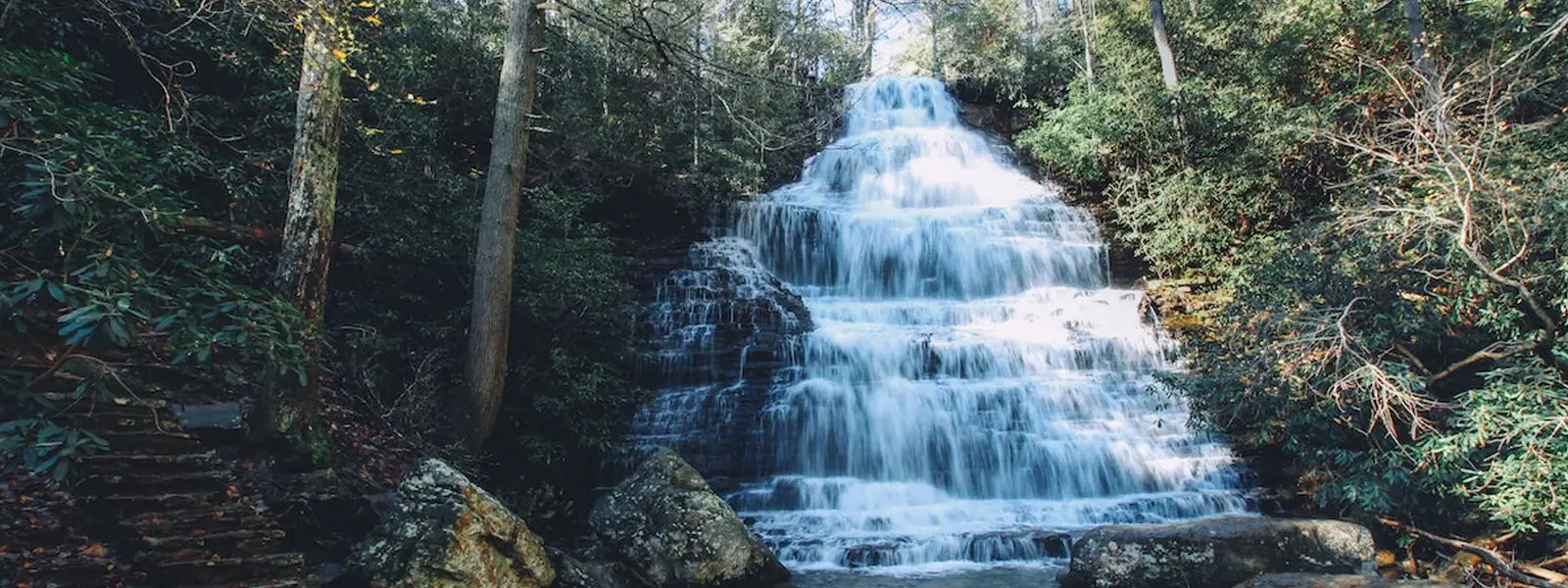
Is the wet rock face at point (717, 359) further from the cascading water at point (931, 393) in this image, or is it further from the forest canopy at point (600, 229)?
the forest canopy at point (600, 229)

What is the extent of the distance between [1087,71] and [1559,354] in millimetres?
12258

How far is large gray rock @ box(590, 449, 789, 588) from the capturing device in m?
6.55

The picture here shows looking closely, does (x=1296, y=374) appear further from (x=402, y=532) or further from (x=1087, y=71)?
(x=1087, y=71)

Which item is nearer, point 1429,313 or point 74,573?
point 74,573

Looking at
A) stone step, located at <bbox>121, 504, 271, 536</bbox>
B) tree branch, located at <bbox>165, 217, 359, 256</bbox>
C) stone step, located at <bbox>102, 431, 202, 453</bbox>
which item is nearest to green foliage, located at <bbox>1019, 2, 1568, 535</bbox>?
stone step, located at <bbox>121, 504, 271, 536</bbox>

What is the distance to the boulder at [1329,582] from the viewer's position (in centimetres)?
530

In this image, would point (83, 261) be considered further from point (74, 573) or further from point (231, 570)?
point (231, 570)

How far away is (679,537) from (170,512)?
357 cm

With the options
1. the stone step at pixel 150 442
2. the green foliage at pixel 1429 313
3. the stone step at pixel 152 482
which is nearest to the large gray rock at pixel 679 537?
the stone step at pixel 152 482

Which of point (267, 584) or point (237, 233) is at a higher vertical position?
point (237, 233)

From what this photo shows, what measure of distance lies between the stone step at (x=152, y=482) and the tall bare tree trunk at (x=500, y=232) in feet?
9.89

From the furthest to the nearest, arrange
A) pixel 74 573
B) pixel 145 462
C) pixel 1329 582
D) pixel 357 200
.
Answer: pixel 357 200 → pixel 1329 582 → pixel 145 462 → pixel 74 573

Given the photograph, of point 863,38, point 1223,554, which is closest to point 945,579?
point 1223,554

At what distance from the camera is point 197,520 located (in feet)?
14.1
